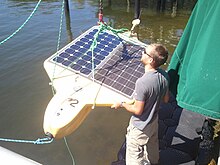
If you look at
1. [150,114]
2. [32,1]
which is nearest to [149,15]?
[32,1]

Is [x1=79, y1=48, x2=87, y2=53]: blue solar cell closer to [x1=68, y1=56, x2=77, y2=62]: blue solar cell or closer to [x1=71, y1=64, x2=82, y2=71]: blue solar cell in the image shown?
[x1=68, y1=56, x2=77, y2=62]: blue solar cell

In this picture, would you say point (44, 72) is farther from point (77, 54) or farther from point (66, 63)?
point (66, 63)

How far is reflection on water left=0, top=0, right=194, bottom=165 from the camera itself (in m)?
6.95

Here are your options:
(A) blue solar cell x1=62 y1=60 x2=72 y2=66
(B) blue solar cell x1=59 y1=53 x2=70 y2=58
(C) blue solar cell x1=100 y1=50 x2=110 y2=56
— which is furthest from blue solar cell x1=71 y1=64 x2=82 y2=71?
(C) blue solar cell x1=100 y1=50 x2=110 y2=56

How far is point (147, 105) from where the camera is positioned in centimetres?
408

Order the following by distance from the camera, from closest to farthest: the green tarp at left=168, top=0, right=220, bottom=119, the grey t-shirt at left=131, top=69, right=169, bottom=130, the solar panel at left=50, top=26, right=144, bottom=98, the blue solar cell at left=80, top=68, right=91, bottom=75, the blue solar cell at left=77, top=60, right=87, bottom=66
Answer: the green tarp at left=168, top=0, right=220, bottom=119, the grey t-shirt at left=131, top=69, right=169, bottom=130, the solar panel at left=50, top=26, right=144, bottom=98, the blue solar cell at left=80, top=68, right=91, bottom=75, the blue solar cell at left=77, top=60, right=87, bottom=66

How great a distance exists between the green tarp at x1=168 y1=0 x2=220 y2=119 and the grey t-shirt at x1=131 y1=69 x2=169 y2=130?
329mm

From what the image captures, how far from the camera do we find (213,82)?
334cm

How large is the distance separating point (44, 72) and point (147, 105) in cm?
721

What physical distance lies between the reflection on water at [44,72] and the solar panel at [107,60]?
2.25 meters

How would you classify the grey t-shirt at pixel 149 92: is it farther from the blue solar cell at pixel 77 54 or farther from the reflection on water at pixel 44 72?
the reflection on water at pixel 44 72

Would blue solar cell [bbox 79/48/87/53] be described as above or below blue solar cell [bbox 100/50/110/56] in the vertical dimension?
above

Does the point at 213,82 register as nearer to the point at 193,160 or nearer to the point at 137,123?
the point at 137,123

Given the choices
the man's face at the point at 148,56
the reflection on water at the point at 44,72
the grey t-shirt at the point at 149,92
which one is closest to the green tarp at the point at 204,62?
the grey t-shirt at the point at 149,92
